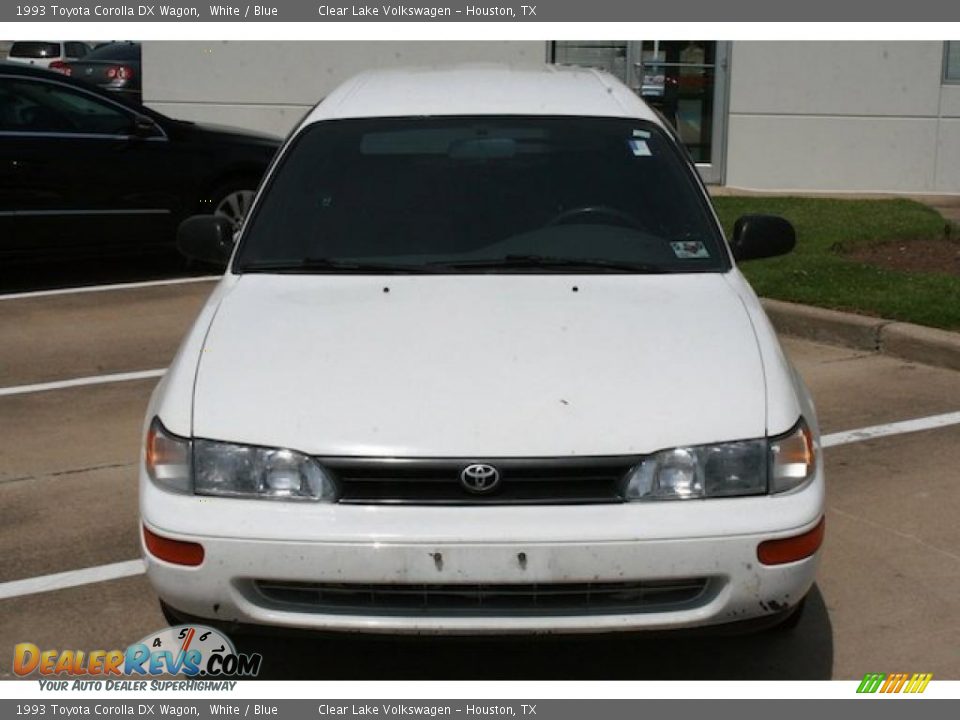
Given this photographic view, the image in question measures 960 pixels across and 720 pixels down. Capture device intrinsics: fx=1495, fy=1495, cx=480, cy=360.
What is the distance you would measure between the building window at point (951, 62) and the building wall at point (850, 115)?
0.23 ft

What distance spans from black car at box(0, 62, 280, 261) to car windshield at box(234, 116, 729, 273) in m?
5.03

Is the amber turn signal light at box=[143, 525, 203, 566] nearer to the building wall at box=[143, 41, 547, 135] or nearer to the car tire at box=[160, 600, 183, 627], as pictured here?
the car tire at box=[160, 600, 183, 627]

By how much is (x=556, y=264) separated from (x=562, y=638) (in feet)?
4.83

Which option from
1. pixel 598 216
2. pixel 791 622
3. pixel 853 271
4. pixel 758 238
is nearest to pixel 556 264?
pixel 598 216

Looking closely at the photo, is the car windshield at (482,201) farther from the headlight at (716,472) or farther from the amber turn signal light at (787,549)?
the amber turn signal light at (787,549)

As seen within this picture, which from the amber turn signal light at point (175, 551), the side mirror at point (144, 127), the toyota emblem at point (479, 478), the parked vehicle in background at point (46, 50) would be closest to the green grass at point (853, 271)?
the side mirror at point (144, 127)

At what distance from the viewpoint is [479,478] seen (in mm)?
3730

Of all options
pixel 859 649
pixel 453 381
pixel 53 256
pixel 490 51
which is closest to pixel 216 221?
pixel 453 381

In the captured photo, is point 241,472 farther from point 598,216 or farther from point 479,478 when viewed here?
point 598,216

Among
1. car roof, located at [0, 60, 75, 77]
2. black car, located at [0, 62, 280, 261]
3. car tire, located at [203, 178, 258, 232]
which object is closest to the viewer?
black car, located at [0, 62, 280, 261]

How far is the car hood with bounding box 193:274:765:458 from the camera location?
3.80m

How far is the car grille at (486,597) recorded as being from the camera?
12.2 feet

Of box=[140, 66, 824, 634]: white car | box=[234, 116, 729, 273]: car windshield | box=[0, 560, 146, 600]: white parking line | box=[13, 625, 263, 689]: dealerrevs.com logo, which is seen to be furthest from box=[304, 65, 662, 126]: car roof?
box=[13, 625, 263, 689]: dealerrevs.com logo
